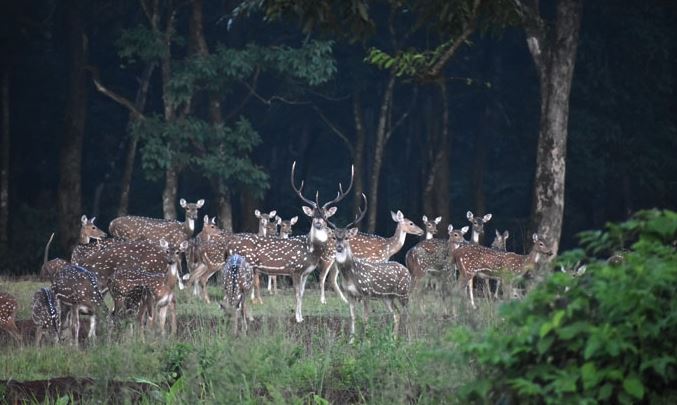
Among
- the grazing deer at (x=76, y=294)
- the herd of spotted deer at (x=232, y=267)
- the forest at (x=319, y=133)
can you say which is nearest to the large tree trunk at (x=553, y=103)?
the forest at (x=319, y=133)

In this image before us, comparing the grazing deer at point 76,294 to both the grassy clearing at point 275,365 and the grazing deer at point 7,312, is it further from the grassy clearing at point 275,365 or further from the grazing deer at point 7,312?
the grassy clearing at point 275,365

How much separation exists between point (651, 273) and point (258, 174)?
1867 cm

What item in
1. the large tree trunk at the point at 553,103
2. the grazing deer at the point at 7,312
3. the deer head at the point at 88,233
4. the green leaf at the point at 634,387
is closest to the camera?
the green leaf at the point at 634,387

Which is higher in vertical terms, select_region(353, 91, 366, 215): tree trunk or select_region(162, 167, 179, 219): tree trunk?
select_region(353, 91, 366, 215): tree trunk

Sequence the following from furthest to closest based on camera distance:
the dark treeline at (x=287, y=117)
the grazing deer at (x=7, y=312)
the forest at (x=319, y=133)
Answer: the dark treeline at (x=287, y=117)
the grazing deer at (x=7, y=312)
the forest at (x=319, y=133)

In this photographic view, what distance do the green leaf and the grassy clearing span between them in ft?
3.26

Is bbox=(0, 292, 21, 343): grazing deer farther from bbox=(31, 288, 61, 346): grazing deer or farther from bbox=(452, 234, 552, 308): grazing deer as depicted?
bbox=(452, 234, 552, 308): grazing deer

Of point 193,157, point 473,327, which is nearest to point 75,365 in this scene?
point 473,327

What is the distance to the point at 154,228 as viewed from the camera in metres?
21.1

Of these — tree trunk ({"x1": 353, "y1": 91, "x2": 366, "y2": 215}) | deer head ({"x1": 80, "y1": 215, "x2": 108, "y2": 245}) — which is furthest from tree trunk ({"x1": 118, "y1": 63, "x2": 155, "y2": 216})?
tree trunk ({"x1": 353, "y1": 91, "x2": 366, "y2": 215})

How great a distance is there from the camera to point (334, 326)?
48.2 ft

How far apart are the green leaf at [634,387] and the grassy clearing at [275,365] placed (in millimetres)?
994

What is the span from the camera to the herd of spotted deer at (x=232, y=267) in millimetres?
13703

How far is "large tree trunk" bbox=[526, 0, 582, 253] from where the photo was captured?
772 inches
